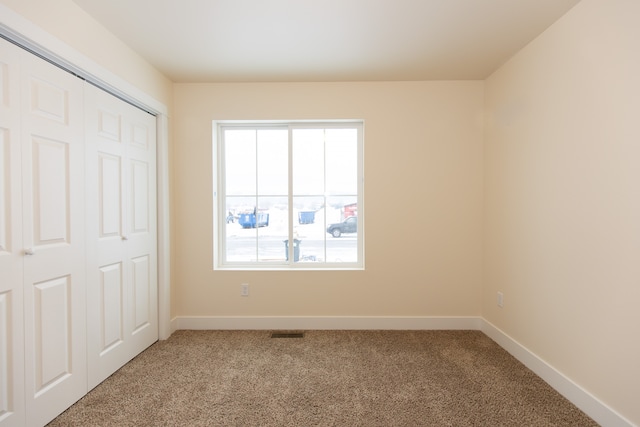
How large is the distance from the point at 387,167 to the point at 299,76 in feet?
4.14

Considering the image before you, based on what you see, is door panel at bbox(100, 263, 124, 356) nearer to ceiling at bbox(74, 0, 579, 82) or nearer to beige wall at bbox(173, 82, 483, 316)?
beige wall at bbox(173, 82, 483, 316)

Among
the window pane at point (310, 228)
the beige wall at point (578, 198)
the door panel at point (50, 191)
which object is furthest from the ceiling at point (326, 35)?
the window pane at point (310, 228)

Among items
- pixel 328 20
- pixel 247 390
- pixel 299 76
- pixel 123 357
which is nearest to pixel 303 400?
pixel 247 390

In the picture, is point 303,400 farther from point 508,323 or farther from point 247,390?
point 508,323

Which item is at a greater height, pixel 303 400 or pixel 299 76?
pixel 299 76

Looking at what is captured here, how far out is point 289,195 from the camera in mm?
3256

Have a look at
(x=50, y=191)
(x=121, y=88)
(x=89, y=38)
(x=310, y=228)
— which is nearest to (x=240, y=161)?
(x=310, y=228)

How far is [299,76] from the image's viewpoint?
2961 mm

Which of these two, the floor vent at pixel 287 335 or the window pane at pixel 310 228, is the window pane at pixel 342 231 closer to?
the window pane at pixel 310 228

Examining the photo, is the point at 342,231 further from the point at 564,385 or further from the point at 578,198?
the point at 564,385

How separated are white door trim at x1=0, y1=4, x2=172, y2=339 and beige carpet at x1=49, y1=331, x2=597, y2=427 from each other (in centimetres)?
56

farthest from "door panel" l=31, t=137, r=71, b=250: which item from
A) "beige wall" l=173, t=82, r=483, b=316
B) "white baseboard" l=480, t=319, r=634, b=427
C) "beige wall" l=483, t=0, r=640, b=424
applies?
"white baseboard" l=480, t=319, r=634, b=427

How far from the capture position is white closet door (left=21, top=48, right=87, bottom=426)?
65.4 inches

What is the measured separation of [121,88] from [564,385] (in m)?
3.81
